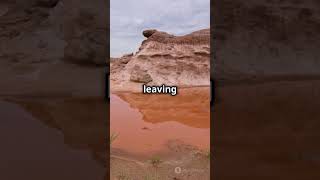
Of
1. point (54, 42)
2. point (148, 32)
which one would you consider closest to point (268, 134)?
point (54, 42)

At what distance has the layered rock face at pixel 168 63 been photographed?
14.6 meters

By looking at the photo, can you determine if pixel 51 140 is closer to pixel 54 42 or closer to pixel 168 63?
pixel 54 42

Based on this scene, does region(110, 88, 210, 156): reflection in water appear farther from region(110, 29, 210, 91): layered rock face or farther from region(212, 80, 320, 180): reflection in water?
region(110, 29, 210, 91): layered rock face

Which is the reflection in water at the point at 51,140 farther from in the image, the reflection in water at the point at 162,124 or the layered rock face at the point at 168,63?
the layered rock face at the point at 168,63

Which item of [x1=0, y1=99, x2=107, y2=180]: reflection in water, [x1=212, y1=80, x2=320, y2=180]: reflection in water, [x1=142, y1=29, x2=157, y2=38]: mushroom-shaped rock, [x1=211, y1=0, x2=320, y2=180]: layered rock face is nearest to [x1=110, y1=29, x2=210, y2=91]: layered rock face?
[x1=142, y1=29, x2=157, y2=38]: mushroom-shaped rock

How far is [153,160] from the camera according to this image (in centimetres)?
523

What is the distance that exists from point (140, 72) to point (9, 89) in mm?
7554

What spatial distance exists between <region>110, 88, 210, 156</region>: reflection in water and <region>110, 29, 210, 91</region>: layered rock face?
122 inches

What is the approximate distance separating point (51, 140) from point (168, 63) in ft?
32.9

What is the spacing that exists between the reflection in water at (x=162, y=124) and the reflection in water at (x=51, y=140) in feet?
2.04

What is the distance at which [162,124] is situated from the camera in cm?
766

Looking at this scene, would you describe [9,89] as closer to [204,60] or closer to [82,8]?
[82,8]

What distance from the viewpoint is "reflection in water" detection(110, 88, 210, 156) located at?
602 cm

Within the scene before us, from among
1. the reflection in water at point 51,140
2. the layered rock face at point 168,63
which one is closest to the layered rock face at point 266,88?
the reflection in water at point 51,140
